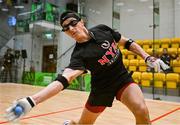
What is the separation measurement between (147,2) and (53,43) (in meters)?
3.44

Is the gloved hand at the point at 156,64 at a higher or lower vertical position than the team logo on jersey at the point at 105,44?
lower

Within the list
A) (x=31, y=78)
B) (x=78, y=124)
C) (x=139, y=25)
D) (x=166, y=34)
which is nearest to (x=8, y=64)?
(x=31, y=78)

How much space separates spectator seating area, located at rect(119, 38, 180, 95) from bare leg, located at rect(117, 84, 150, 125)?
157 inches

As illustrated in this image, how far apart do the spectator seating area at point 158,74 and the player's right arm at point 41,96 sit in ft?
14.7

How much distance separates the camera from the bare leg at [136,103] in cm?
154

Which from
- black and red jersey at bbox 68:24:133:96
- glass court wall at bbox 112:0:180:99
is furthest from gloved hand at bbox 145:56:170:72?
glass court wall at bbox 112:0:180:99

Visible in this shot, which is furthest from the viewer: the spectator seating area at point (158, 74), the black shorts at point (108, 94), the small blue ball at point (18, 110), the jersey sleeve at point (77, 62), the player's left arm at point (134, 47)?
the spectator seating area at point (158, 74)

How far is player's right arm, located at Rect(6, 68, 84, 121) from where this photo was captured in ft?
3.18

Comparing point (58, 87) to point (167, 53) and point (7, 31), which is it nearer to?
point (167, 53)

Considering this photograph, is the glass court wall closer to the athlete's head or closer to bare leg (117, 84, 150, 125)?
bare leg (117, 84, 150, 125)

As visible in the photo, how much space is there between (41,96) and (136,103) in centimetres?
71

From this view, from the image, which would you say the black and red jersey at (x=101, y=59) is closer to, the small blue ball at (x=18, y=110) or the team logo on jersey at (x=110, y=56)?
the team logo on jersey at (x=110, y=56)

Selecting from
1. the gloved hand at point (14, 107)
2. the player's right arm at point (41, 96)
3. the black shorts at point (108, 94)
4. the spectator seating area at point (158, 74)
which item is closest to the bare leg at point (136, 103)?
the black shorts at point (108, 94)

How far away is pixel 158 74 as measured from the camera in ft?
18.6
